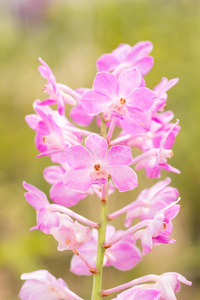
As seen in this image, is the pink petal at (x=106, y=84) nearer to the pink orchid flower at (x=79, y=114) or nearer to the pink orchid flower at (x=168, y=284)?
the pink orchid flower at (x=79, y=114)

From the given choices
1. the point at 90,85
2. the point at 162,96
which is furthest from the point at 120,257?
the point at 90,85

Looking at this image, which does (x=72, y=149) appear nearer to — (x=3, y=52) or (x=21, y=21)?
(x=3, y=52)

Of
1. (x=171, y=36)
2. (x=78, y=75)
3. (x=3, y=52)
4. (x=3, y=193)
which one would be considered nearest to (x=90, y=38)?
(x=78, y=75)

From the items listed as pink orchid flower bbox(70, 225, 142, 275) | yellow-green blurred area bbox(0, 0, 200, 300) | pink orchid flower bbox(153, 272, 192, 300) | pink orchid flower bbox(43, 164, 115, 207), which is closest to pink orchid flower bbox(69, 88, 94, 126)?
pink orchid flower bbox(43, 164, 115, 207)

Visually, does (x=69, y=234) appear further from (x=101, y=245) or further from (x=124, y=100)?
(x=124, y=100)

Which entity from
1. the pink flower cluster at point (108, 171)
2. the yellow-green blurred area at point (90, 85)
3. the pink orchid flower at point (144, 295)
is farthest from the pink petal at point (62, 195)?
the yellow-green blurred area at point (90, 85)

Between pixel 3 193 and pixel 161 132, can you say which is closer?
pixel 161 132
